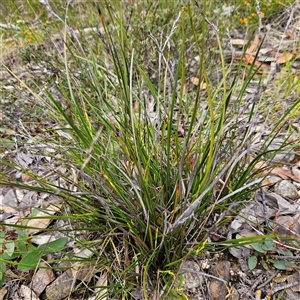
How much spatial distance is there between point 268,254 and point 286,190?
331 mm

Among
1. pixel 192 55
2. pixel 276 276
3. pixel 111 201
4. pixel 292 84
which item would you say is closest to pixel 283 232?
pixel 276 276

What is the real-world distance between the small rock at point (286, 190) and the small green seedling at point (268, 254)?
29cm

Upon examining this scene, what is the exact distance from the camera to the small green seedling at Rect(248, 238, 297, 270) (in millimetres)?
993

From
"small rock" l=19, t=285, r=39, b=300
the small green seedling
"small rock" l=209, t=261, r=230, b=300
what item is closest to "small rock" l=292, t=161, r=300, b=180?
the small green seedling

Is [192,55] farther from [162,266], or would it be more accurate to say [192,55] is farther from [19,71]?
[162,266]

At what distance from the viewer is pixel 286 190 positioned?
1252 mm

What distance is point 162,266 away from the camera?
3.35ft

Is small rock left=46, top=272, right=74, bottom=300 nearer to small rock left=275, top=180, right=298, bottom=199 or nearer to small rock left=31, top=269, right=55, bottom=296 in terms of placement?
small rock left=31, top=269, right=55, bottom=296

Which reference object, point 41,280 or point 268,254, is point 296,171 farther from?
point 41,280

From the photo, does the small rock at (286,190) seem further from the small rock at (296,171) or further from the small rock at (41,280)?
the small rock at (41,280)

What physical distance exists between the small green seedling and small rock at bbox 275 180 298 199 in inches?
11.5

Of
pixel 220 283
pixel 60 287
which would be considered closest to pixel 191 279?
pixel 220 283

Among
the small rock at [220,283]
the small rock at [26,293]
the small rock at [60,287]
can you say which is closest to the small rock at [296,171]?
the small rock at [220,283]

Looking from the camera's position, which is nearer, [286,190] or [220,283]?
[220,283]
